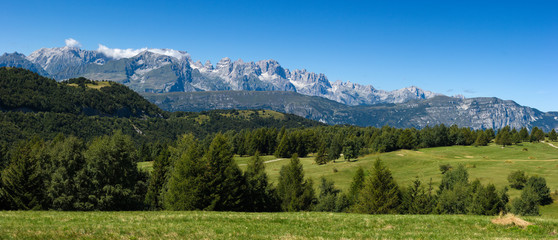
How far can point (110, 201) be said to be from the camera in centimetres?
4147

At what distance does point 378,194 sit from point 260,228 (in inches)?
1349

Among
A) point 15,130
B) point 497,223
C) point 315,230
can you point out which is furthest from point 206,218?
point 15,130

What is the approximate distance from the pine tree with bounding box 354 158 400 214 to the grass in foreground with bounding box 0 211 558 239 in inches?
1021

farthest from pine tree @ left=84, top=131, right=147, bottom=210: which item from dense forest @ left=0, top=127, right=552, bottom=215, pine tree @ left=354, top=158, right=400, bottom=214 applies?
pine tree @ left=354, top=158, right=400, bottom=214

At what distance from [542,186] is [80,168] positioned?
7407cm

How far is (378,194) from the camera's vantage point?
162 ft

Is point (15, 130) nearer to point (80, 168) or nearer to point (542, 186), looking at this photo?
point (80, 168)

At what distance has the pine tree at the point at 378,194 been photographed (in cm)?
4878

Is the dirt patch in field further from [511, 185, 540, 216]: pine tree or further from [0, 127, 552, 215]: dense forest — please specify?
[511, 185, 540, 216]: pine tree

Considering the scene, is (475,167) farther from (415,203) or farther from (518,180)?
(415,203)

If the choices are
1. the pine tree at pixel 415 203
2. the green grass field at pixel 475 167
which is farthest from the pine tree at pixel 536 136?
the pine tree at pixel 415 203

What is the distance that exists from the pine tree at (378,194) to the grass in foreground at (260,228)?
25.9 meters

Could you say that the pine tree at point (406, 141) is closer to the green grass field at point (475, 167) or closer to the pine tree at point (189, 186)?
the green grass field at point (475, 167)

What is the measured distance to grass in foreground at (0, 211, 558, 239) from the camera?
16.5m
